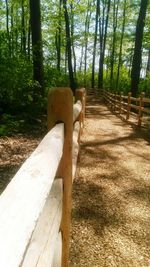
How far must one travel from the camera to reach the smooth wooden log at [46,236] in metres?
1.03

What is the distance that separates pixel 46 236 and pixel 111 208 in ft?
9.33

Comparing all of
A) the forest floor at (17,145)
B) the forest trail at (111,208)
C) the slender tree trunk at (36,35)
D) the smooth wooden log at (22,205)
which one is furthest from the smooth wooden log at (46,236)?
the slender tree trunk at (36,35)

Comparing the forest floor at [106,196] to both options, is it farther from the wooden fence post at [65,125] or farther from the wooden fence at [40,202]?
the wooden fence at [40,202]

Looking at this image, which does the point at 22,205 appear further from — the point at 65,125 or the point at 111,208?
the point at 111,208

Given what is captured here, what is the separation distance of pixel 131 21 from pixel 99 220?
2997 centimetres

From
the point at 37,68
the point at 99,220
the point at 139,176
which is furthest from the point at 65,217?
the point at 37,68

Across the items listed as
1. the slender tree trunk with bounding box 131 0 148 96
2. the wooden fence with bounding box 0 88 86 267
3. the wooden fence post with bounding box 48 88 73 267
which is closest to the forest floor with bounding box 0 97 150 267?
the wooden fence post with bounding box 48 88 73 267

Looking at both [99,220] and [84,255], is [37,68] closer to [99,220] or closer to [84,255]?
[99,220]

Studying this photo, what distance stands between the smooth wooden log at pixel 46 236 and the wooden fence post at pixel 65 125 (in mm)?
247

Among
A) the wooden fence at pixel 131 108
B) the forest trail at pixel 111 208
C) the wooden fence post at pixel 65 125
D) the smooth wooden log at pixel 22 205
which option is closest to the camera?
the smooth wooden log at pixel 22 205

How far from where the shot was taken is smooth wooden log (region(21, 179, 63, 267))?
1.03 m

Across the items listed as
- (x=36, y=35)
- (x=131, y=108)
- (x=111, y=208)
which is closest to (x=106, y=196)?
(x=111, y=208)

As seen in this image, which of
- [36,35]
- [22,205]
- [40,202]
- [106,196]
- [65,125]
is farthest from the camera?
[36,35]

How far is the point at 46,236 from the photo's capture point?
133 centimetres
